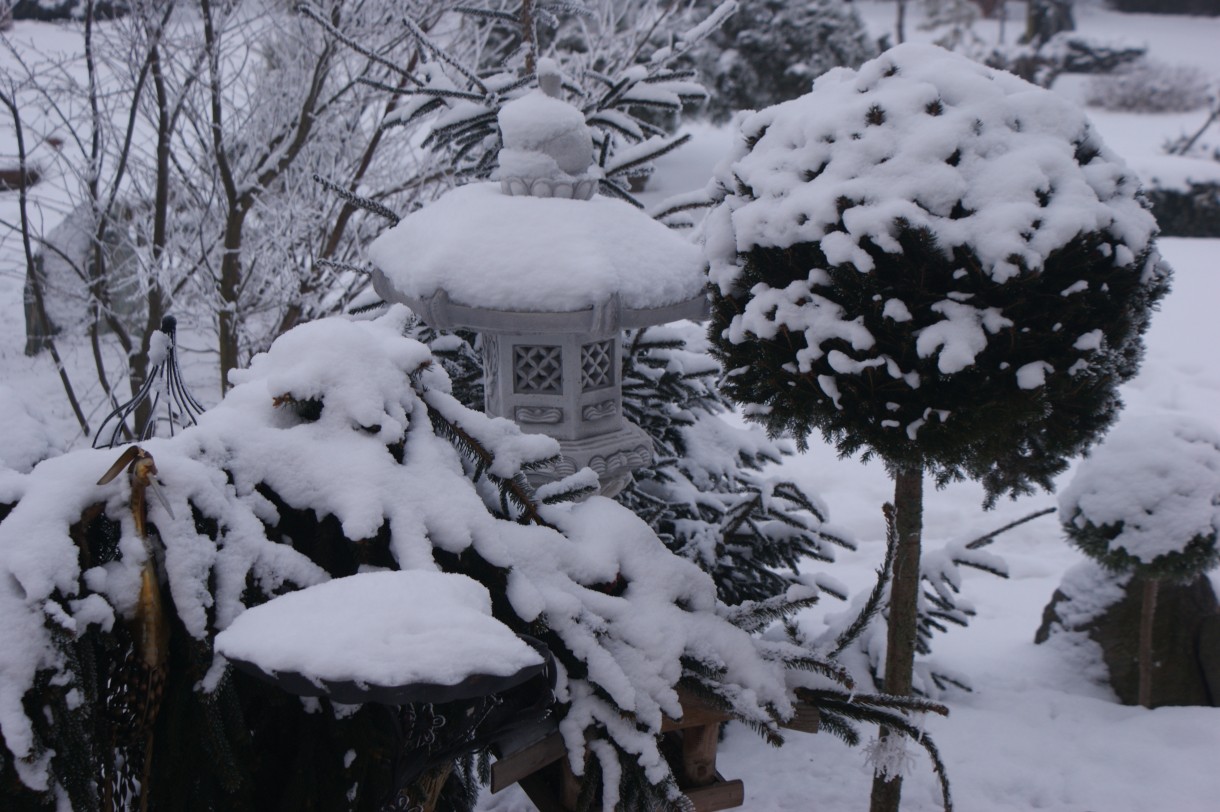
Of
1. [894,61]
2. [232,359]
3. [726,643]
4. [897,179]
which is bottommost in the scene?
[232,359]

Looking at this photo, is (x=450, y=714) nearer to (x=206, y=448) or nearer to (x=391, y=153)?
(x=206, y=448)

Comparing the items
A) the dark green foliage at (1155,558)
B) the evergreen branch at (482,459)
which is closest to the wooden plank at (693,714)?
the evergreen branch at (482,459)

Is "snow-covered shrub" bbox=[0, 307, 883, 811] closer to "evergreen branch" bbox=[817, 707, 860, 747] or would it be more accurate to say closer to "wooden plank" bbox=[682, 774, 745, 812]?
"evergreen branch" bbox=[817, 707, 860, 747]

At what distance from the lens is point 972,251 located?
1.85 m

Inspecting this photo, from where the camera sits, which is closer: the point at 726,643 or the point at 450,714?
the point at 450,714

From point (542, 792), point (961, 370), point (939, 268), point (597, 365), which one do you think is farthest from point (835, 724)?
point (597, 365)

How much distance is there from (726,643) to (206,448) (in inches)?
34.7

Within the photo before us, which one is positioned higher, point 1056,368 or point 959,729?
point 1056,368

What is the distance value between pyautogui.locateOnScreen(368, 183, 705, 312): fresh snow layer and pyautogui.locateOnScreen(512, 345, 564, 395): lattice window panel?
1.29 feet

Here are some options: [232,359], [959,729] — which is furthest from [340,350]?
[232,359]

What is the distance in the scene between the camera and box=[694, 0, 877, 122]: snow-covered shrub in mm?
11445

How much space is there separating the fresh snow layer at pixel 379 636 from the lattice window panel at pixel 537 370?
159 centimetres

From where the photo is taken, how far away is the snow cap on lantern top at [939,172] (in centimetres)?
185

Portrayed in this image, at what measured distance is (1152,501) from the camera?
330 centimetres
